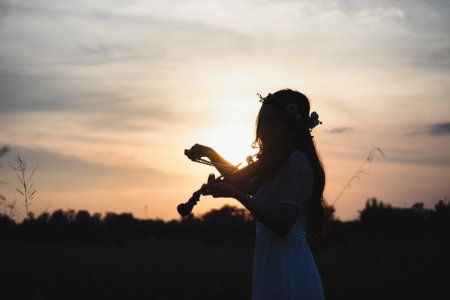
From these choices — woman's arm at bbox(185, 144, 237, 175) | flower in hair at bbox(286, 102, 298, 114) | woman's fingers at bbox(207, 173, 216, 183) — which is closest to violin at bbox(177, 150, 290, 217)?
woman's fingers at bbox(207, 173, 216, 183)

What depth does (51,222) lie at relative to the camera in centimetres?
2067

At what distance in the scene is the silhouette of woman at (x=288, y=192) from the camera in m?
3.21

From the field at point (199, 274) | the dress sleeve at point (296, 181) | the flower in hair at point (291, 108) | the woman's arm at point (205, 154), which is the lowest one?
the field at point (199, 274)

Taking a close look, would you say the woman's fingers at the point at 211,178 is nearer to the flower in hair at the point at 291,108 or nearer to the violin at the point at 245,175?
the violin at the point at 245,175

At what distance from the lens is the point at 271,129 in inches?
129

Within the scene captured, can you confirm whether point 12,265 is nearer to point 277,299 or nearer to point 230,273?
point 230,273

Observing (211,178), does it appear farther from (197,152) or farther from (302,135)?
(197,152)

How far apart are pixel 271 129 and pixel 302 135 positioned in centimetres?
22

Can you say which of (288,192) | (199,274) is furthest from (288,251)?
(199,274)

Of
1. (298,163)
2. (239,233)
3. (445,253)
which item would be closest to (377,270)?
(445,253)

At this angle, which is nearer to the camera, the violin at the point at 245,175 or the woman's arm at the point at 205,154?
the violin at the point at 245,175

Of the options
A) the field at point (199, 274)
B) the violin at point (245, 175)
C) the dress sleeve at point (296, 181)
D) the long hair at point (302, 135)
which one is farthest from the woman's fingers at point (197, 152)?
the field at point (199, 274)

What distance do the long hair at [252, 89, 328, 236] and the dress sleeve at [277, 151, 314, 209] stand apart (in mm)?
91

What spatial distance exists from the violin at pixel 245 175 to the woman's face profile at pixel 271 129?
0.21 ft
